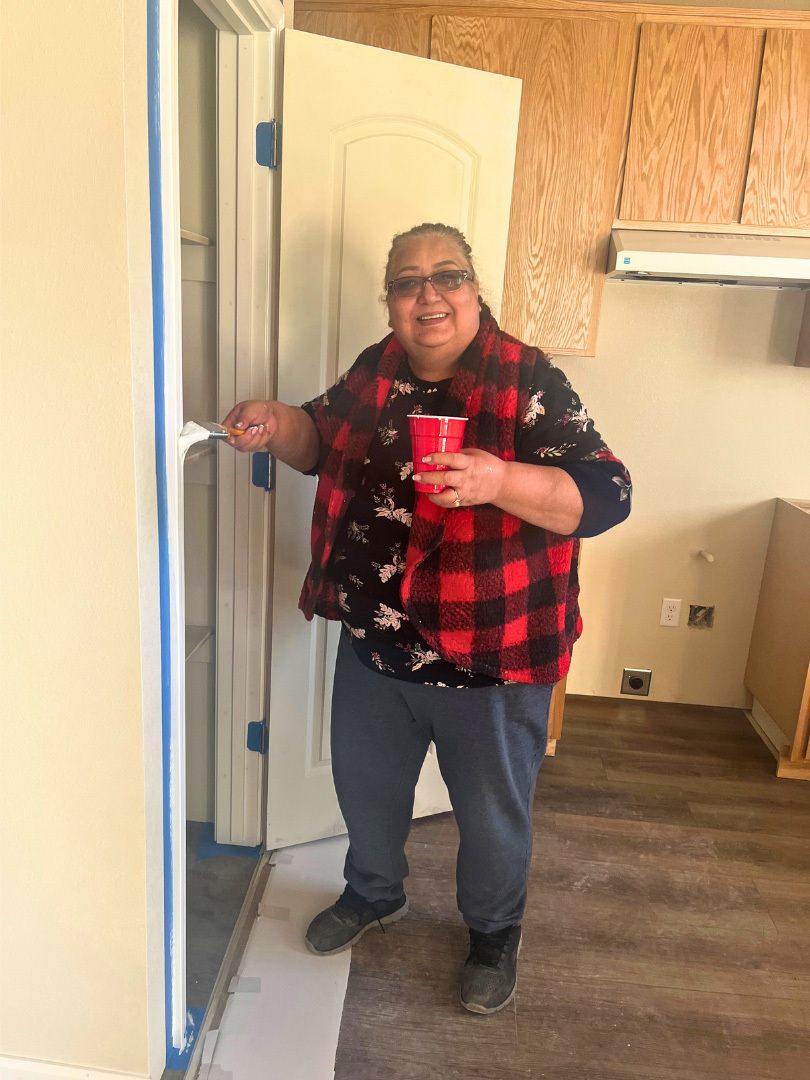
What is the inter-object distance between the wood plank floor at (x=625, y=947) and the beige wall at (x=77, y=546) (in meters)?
0.53

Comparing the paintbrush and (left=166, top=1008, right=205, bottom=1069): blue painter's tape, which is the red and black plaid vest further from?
(left=166, top=1008, right=205, bottom=1069): blue painter's tape

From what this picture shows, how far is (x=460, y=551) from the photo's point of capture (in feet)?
4.18

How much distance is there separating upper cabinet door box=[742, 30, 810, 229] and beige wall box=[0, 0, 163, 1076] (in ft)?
5.84

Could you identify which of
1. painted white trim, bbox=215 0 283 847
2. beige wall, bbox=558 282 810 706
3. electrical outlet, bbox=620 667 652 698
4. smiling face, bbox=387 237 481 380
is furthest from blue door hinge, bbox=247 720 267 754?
electrical outlet, bbox=620 667 652 698

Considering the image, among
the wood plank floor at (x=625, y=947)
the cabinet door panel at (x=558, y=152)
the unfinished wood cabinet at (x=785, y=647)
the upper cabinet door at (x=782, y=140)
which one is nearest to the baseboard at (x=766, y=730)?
the unfinished wood cabinet at (x=785, y=647)

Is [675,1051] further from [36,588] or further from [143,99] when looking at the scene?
[143,99]

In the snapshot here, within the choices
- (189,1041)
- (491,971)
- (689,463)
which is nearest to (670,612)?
(689,463)

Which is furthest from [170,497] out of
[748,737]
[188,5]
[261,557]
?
[748,737]

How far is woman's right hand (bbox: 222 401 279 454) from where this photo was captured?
4.33 feet

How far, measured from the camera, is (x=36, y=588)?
103 centimetres

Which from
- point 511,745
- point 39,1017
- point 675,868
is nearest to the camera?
point 39,1017

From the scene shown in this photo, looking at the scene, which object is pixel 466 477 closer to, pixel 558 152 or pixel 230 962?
pixel 230 962

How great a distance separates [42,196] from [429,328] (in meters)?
0.59

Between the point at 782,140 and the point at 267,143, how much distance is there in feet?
4.59
